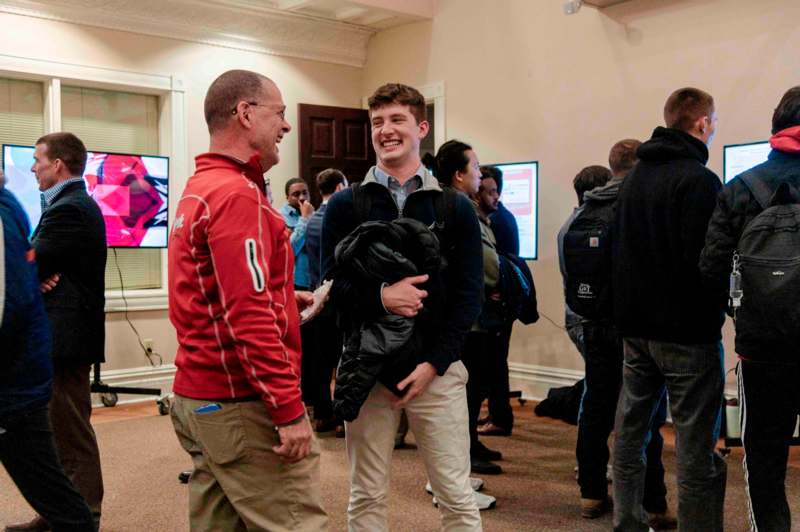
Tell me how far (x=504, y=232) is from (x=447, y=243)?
1.95 metres

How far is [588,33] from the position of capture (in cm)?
568

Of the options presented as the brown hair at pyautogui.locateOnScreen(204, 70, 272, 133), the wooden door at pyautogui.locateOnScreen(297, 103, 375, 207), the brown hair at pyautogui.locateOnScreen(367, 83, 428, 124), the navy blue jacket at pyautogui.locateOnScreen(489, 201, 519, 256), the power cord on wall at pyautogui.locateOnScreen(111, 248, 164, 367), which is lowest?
the power cord on wall at pyautogui.locateOnScreen(111, 248, 164, 367)

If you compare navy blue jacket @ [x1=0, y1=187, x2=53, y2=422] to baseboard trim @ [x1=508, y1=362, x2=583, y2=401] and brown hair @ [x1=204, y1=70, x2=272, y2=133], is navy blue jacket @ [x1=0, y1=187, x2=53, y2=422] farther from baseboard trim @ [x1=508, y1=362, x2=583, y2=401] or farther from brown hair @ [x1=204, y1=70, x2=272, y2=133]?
baseboard trim @ [x1=508, y1=362, x2=583, y2=401]

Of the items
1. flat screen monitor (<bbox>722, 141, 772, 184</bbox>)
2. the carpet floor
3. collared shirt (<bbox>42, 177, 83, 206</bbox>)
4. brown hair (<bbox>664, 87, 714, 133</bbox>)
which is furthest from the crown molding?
brown hair (<bbox>664, 87, 714, 133</bbox>)

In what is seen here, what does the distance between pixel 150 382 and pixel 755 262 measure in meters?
4.89

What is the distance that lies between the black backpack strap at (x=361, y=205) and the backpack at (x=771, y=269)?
3.35 feet

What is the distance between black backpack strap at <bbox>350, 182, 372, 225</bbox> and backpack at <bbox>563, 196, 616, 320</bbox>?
3.97ft

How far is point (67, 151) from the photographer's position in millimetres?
3117

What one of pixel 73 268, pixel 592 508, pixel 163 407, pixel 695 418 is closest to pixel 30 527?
pixel 73 268

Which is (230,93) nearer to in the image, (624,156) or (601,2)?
(624,156)

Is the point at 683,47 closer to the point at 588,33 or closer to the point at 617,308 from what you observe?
the point at 588,33

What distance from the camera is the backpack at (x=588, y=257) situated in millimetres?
3227

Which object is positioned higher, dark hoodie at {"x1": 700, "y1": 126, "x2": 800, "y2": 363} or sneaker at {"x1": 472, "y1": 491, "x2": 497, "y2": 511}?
dark hoodie at {"x1": 700, "y1": 126, "x2": 800, "y2": 363}

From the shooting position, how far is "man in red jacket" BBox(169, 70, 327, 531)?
1688mm
